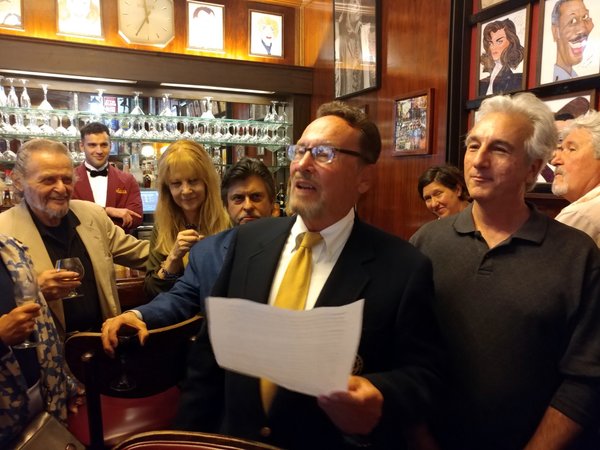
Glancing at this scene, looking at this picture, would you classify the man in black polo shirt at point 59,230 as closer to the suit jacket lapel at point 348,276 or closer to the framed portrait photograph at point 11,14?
the suit jacket lapel at point 348,276

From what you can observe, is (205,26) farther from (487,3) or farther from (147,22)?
(487,3)

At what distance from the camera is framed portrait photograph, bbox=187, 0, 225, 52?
487 centimetres

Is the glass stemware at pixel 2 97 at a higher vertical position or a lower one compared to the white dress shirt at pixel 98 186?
higher

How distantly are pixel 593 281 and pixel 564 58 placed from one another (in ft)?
6.16

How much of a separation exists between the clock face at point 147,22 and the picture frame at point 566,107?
357 centimetres

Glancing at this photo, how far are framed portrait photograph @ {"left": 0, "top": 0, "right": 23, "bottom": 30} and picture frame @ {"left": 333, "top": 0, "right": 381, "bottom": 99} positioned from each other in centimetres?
288

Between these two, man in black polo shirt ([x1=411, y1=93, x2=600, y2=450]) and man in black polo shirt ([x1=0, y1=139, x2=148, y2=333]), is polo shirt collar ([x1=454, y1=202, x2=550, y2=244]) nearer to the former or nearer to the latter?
man in black polo shirt ([x1=411, y1=93, x2=600, y2=450])

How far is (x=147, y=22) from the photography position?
4676mm

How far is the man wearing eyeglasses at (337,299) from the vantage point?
116 cm

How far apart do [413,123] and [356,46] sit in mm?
1173

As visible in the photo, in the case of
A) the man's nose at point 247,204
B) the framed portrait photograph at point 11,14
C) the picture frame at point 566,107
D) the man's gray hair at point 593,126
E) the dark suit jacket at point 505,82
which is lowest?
the man's nose at point 247,204

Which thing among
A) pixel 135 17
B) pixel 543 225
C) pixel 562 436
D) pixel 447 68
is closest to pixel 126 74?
pixel 135 17

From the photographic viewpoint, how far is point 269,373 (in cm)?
94

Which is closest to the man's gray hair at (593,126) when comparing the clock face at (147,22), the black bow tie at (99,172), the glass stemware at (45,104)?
the black bow tie at (99,172)
